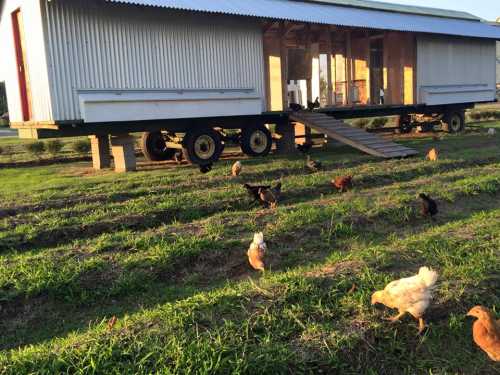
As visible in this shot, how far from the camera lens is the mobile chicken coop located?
38.2 feet

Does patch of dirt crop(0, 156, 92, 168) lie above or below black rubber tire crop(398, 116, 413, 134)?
below

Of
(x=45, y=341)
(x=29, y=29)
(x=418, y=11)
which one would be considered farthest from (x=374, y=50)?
(x=45, y=341)

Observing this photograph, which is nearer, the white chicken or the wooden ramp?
the white chicken

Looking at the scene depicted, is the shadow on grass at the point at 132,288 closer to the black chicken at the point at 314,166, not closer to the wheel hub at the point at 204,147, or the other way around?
the black chicken at the point at 314,166

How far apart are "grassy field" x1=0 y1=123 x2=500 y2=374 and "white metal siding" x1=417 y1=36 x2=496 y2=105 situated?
32.7ft

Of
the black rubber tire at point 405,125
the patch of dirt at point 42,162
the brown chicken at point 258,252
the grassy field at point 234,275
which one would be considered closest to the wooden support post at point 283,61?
the grassy field at point 234,275

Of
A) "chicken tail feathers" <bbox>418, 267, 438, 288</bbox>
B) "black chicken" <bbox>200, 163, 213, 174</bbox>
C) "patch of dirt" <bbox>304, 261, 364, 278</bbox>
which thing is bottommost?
"patch of dirt" <bbox>304, 261, 364, 278</bbox>

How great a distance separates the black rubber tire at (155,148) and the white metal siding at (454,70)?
10.4m

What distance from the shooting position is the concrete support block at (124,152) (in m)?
13.4

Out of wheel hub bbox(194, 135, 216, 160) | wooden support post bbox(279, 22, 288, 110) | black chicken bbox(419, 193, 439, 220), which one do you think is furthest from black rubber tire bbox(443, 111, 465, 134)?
black chicken bbox(419, 193, 439, 220)

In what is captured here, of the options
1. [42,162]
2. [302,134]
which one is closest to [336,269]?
[302,134]

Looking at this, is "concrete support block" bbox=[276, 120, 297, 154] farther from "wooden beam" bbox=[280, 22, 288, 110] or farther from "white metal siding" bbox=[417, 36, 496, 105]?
"white metal siding" bbox=[417, 36, 496, 105]

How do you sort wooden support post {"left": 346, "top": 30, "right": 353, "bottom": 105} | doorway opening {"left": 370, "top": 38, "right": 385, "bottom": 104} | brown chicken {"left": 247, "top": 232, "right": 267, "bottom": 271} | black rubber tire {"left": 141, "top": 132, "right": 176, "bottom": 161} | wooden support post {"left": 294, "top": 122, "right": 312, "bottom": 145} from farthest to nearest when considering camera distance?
doorway opening {"left": 370, "top": 38, "right": 385, "bottom": 104}
wooden support post {"left": 346, "top": 30, "right": 353, "bottom": 105}
wooden support post {"left": 294, "top": 122, "right": 312, "bottom": 145}
black rubber tire {"left": 141, "top": 132, "right": 176, "bottom": 161}
brown chicken {"left": 247, "top": 232, "right": 267, "bottom": 271}

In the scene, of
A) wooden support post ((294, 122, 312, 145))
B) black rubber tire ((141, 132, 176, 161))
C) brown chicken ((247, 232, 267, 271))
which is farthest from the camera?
wooden support post ((294, 122, 312, 145))
